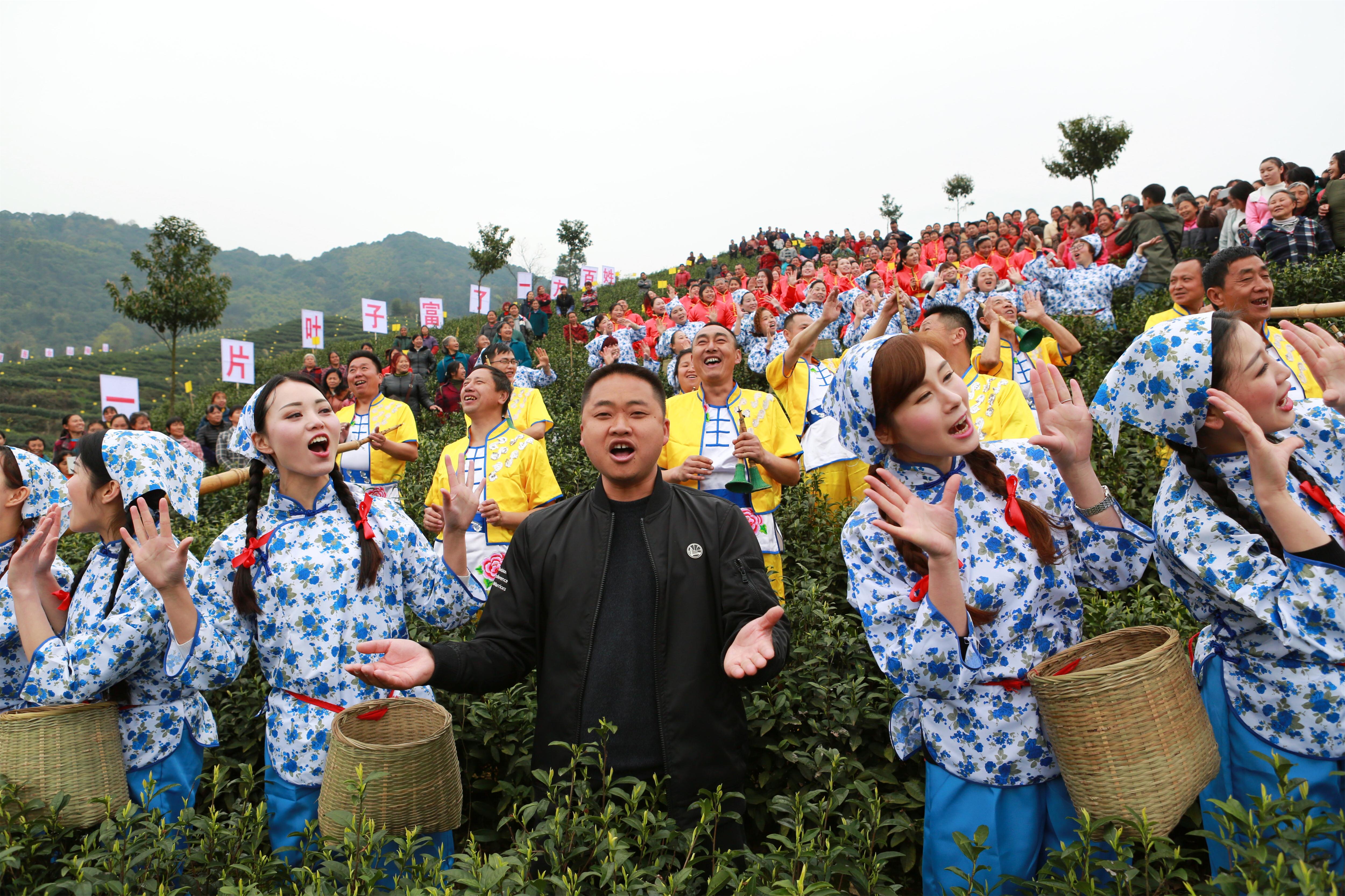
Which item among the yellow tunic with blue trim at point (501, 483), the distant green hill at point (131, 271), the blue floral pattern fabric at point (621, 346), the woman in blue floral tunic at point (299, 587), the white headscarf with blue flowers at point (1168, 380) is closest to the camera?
the white headscarf with blue flowers at point (1168, 380)

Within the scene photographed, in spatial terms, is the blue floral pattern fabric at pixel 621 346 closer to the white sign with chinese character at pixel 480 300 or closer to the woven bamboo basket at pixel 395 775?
the woven bamboo basket at pixel 395 775

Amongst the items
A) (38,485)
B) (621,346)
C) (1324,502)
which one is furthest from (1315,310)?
(621,346)

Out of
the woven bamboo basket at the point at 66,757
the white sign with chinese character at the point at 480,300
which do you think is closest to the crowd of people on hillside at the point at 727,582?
the woven bamboo basket at the point at 66,757

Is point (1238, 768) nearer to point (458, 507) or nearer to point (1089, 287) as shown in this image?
point (458, 507)

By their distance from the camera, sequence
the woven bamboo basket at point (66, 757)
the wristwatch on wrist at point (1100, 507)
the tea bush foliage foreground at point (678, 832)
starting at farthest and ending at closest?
1. the woven bamboo basket at point (66, 757)
2. the wristwatch on wrist at point (1100, 507)
3. the tea bush foliage foreground at point (678, 832)

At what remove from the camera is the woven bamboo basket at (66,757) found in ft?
8.25

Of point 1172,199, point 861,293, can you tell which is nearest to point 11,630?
point 861,293

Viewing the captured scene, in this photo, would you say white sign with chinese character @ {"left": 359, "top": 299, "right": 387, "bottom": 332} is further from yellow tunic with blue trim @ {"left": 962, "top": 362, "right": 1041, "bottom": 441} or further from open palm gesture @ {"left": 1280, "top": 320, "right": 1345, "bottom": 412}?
open palm gesture @ {"left": 1280, "top": 320, "right": 1345, "bottom": 412}

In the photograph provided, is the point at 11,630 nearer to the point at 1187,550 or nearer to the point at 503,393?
the point at 503,393

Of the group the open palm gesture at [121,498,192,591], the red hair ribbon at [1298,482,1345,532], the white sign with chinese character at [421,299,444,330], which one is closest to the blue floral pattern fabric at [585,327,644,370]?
the open palm gesture at [121,498,192,591]

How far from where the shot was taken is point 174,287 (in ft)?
67.6

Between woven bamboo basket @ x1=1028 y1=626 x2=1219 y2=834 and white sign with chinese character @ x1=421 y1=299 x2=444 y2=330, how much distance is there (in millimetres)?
21716

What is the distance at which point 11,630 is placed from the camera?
308 cm

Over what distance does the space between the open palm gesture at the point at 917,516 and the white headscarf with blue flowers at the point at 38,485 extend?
134 inches
